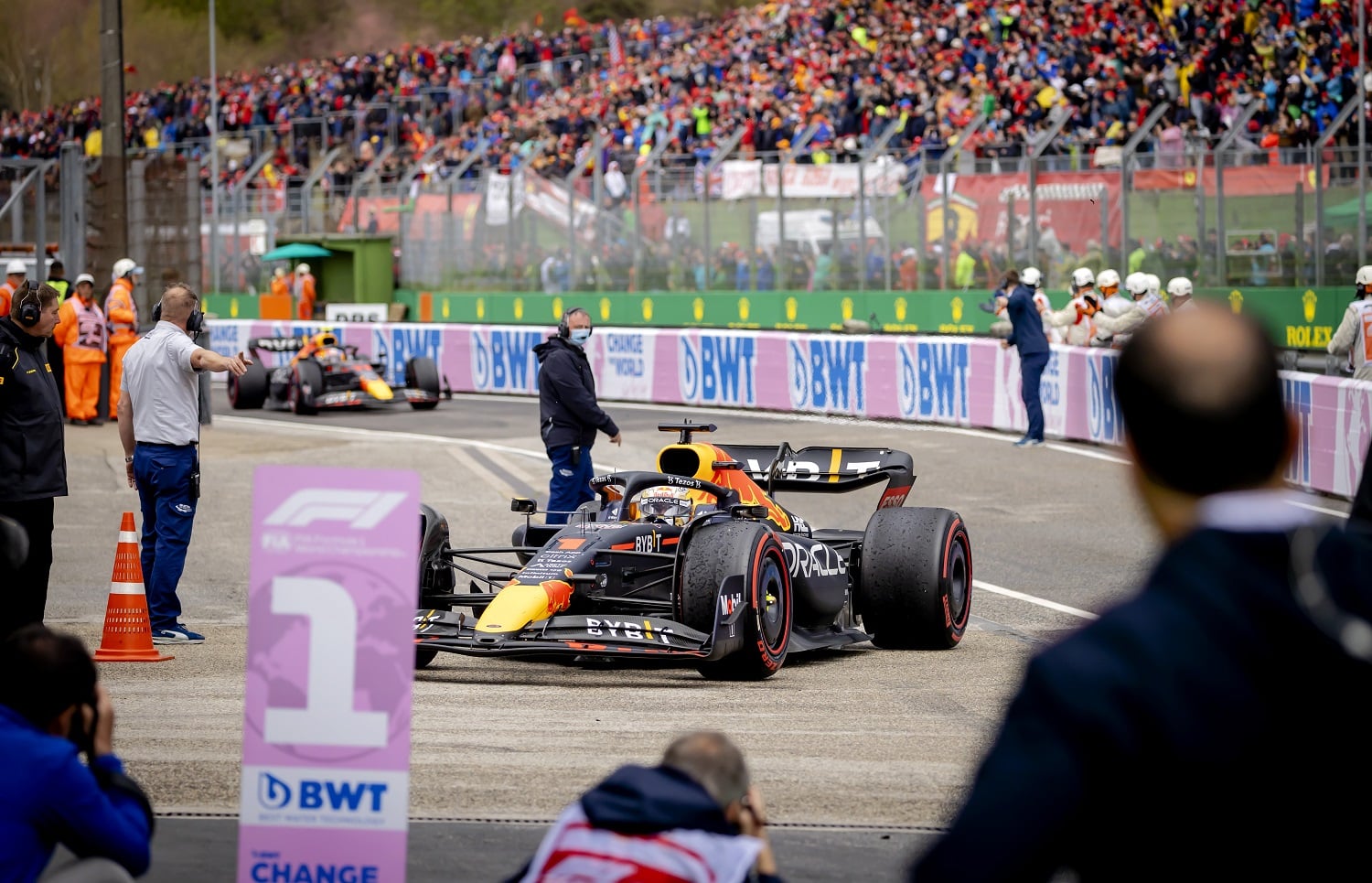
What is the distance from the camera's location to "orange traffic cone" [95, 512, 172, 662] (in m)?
9.34

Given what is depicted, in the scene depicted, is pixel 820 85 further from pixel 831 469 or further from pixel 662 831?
pixel 662 831

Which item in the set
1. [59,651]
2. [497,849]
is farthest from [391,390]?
[59,651]

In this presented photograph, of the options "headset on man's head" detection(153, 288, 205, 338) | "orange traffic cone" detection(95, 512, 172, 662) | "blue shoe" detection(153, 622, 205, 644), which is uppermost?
"headset on man's head" detection(153, 288, 205, 338)

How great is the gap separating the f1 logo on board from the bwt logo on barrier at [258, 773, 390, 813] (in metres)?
0.56

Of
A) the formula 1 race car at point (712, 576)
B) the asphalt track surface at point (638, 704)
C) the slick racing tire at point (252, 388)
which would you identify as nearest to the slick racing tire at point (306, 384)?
the slick racing tire at point (252, 388)

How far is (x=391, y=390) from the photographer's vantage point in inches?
990

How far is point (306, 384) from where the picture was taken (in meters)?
24.9

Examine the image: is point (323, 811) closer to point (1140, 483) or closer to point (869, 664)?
point (1140, 483)

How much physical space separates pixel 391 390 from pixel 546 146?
17304 millimetres

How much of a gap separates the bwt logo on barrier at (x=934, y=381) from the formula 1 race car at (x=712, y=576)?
1199 centimetres

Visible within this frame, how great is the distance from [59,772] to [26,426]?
570 cm

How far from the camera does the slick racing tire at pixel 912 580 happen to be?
976 centimetres

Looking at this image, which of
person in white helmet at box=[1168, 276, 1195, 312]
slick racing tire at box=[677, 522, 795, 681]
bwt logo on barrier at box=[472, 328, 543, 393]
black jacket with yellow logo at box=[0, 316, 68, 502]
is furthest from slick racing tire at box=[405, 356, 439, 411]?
slick racing tire at box=[677, 522, 795, 681]

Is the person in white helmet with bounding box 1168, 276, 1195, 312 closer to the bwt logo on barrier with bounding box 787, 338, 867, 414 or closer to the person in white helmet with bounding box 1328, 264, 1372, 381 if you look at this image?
the person in white helmet with bounding box 1328, 264, 1372, 381
